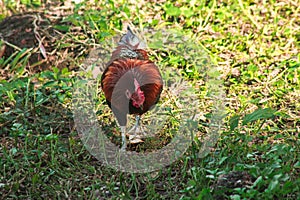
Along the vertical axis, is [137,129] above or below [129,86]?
Answer: below

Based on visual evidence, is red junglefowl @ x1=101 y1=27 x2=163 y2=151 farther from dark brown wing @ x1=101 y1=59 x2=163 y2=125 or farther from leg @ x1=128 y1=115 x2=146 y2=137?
leg @ x1=128 y1=115 x2=146 y2=137

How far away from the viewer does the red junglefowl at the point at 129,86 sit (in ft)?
10.2

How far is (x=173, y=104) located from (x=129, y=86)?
714 mm

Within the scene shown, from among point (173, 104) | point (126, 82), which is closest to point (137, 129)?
point (173, 104)

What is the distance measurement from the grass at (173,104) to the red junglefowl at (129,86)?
11.6 inches

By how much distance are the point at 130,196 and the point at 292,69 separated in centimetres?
168

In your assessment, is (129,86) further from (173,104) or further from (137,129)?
(173,104)

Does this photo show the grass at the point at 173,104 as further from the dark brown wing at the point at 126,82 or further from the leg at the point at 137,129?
the dark brown wing at the point at 126,82

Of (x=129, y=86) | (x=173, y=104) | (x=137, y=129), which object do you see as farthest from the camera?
(x=173, y=104)

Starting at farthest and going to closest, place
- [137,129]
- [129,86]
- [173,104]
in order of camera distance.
→ [173,104] → [137,129] → [129,86]

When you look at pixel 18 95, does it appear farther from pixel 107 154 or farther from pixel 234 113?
pixel 234 113

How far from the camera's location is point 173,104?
3762 millimetres

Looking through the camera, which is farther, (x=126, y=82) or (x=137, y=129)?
(x=137, y=129)

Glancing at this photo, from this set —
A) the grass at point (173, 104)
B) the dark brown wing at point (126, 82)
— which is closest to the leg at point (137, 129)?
the grass at point (173, 104)
